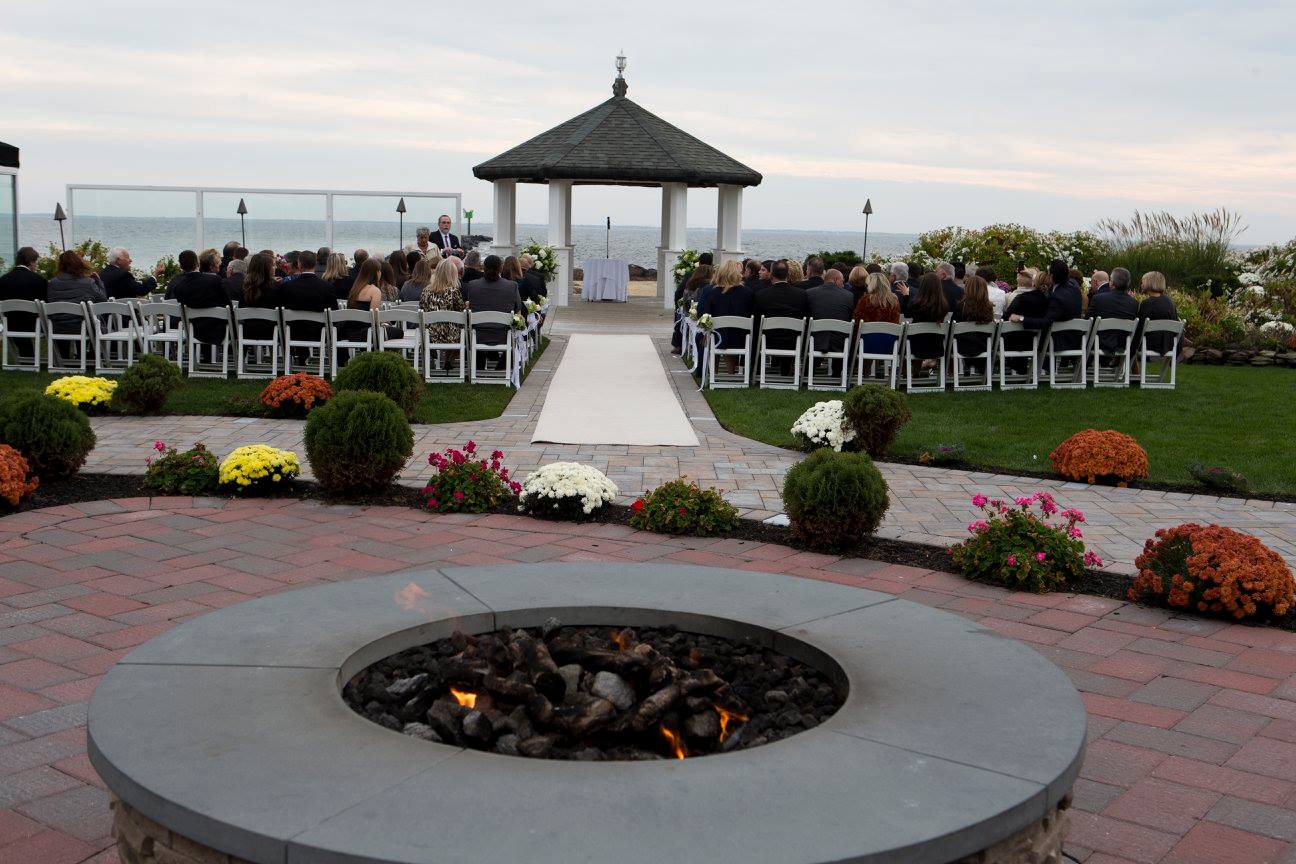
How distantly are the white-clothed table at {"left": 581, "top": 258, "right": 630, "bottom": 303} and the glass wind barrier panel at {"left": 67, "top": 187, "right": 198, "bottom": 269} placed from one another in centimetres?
774

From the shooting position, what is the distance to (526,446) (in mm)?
9305

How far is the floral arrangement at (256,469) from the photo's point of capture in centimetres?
732

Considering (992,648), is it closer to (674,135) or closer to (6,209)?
(6,209)

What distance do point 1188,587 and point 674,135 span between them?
18919 mm

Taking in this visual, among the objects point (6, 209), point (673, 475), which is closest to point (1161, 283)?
point (673, 475)

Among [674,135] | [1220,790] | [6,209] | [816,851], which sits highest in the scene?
[674,135]

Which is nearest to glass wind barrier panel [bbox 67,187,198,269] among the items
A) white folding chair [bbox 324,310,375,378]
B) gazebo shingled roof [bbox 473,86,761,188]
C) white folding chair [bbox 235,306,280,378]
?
gazebo shingled roof [bbox 473,86,761,188]

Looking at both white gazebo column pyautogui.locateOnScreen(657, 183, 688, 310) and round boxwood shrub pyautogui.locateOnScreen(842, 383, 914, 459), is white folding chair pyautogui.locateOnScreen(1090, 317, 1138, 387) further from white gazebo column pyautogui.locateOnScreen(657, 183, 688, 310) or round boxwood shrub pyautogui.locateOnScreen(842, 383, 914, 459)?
white gazebo column pyautogui.locateOnScreen(657, 183, 688, 310)

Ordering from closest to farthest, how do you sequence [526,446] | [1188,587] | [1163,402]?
[1188,587]
[526,446]
[1163,402]

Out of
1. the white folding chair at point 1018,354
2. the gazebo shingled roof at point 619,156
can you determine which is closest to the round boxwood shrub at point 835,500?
the white folding chair at point 1018,354

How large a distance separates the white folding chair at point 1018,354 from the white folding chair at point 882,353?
1.12 metres

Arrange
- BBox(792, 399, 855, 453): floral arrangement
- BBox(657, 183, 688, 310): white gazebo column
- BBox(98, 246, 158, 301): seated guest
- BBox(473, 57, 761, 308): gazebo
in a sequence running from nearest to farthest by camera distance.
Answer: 1. BBox(792, 399, 855, 453): floral arrangement
2. BBox(98, 246, 158, 301): seated guest
3. BBox(473, 57, 761, 308): gazebo
4. BBox(657, 183, 688, 310): white gazebo column

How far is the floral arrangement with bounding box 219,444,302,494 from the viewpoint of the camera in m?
7.32

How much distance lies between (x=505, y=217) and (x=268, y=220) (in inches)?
178
